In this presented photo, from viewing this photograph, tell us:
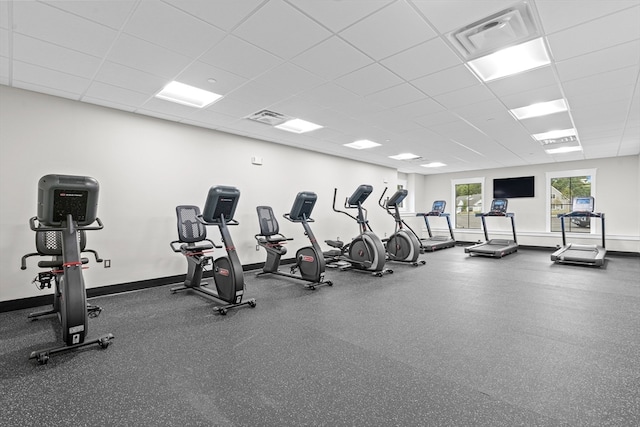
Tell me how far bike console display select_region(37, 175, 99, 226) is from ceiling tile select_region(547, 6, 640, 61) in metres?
4.37

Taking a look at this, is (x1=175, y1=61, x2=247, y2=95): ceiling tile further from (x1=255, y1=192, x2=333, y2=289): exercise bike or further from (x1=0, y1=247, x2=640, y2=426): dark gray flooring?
(x1=0, y1=247, x2=640, y2=426): dark gray flooring

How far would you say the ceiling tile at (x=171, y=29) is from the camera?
2.39 m

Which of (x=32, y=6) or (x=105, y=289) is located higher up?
(x=32, y=6)

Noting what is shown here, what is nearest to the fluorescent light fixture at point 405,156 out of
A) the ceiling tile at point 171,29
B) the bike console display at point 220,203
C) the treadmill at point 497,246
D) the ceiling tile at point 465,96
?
the treadmill at point 497,246

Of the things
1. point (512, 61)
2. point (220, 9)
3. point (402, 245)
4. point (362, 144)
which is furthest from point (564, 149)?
point (220, 9)

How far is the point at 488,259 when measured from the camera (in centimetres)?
773

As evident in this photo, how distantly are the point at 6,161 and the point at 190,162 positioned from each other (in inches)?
89.8

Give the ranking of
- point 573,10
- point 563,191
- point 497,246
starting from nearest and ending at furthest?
point 573,10, point 497,246, point 563,191

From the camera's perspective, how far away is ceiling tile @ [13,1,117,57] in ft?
7.82

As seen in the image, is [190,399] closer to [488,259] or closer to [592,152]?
[488,259]

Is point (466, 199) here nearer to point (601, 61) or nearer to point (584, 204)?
point (584, 204)

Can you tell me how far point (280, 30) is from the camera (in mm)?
2633

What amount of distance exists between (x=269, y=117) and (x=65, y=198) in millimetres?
3143

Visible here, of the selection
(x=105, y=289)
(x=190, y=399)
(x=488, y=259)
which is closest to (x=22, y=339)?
(x=105, y=289)
